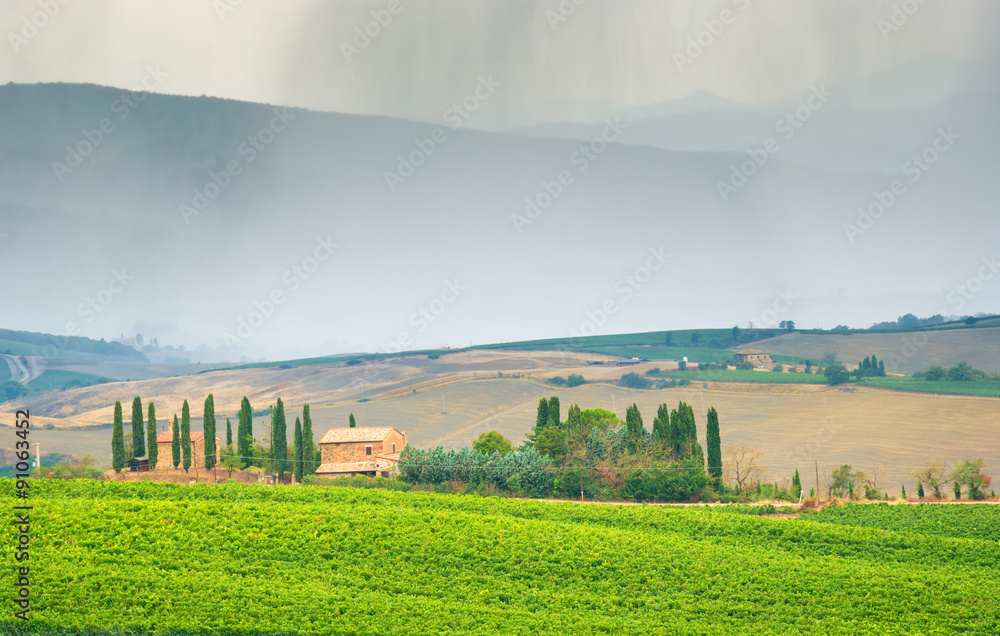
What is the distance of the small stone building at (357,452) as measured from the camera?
173 ft

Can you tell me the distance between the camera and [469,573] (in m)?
26.3

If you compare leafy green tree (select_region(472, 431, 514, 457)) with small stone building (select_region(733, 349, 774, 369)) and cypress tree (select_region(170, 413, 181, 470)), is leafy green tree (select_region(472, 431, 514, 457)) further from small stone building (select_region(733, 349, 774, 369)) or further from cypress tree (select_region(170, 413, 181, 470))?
small stone building (select_region(733, 349, 774, 369))

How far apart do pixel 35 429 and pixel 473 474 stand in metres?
113

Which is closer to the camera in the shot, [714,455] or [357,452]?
[714,455]

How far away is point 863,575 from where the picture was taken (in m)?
26.7

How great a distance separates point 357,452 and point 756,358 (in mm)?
120354

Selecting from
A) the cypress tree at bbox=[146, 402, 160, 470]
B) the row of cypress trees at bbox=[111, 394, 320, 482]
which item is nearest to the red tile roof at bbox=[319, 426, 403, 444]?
the row of cypress trees at bbox=[111, 394, 320, 482]

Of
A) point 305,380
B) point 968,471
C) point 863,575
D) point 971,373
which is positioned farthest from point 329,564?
point 305,380

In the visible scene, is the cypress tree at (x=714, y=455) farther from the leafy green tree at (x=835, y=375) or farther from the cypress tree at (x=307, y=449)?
the leafy green tree at (x=835, y=375)

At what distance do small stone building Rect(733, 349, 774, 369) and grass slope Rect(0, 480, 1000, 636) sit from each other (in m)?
124

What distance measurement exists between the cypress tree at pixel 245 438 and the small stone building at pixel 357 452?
19.9 ft

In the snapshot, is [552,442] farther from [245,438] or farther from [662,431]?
[245,438]

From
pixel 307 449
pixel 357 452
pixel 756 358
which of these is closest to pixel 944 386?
pixel 756 358

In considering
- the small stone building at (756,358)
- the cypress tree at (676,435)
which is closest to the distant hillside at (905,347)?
the small stone building at (756,358)
